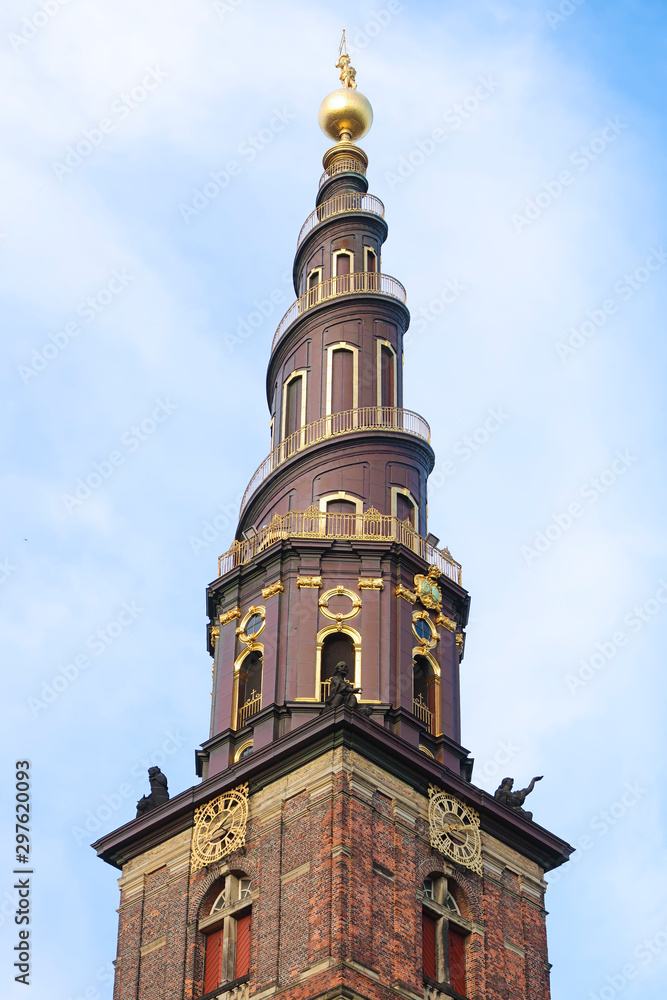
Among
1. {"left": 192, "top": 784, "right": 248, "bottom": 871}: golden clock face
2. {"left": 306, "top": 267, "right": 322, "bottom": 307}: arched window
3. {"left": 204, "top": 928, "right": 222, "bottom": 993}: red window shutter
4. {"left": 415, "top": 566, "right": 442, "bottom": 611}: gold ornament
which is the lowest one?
{"left": 204, "top": 928, "right": 222, "bottom": 993}: red window shutter

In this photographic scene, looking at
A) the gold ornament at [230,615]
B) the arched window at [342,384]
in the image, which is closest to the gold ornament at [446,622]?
the gold ornament at [230,615]

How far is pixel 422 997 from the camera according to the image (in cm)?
6131

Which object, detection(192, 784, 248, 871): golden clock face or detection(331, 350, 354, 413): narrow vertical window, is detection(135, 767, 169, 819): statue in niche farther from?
detection(331, 350, 354, 413): narrow vertical window

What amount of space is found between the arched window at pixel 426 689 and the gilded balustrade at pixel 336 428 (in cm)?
913

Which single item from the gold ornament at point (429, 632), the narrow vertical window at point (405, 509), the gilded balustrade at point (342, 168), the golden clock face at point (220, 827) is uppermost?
the gilded balustrade at point (342, 168)

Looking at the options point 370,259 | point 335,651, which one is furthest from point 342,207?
point 335,651

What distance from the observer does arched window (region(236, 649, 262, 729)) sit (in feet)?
228

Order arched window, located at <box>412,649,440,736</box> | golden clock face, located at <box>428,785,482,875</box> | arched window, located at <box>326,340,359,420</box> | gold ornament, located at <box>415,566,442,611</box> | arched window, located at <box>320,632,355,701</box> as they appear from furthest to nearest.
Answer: arched window, located at <box>326,340,359,420</box>
gold ornament, located at <box>415,566,442,611</box>
arched window, located at <box>412,649,440,736</box>
arched window, located at <box>320,632,355,701</box>
golden clock face, located at <box>428,785,482,875</box>

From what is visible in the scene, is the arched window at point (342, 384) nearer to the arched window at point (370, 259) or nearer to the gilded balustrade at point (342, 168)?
the arched window at point (370, 259)

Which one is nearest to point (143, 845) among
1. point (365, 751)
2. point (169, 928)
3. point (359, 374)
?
point (169, 928)

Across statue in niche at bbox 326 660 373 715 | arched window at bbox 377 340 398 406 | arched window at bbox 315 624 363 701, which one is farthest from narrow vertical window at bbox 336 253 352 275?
statue in niche at bbox 326 660 373 715

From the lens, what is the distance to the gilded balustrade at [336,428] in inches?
2992

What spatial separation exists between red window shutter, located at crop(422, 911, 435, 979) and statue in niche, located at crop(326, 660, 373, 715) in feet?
21.5

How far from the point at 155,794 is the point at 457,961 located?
11.9m
